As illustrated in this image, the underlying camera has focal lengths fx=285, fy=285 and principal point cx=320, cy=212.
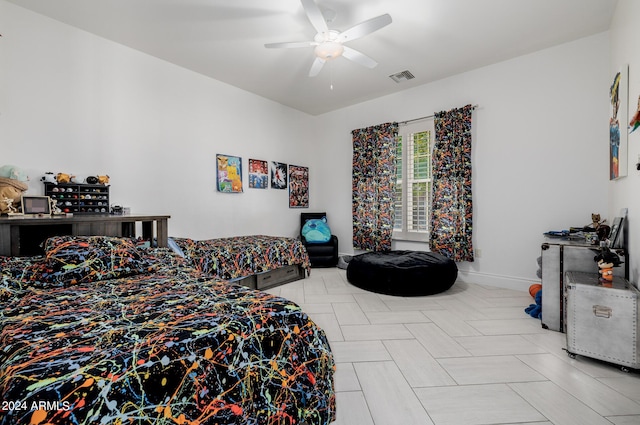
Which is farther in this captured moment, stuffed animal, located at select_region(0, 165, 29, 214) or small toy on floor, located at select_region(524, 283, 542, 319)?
small toy on floor, located at select_region(524, 283, 542, 319)

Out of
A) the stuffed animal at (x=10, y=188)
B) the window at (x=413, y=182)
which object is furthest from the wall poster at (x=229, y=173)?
the window at (x=413, y=182)

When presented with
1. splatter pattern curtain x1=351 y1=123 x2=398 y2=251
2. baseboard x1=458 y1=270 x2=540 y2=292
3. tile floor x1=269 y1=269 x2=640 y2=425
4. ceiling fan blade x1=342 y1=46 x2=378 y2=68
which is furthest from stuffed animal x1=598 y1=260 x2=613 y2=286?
splatter pattern curtain x1=351 y1=123 x2=398 y2=251

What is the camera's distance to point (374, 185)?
4.70 m

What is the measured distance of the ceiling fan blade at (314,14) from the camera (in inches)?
84.9

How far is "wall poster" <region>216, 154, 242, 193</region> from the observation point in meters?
4.12

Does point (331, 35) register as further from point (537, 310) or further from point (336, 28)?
point (537, 310)

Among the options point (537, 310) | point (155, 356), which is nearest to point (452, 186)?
point (537, 310)

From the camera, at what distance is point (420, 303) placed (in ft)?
9.98

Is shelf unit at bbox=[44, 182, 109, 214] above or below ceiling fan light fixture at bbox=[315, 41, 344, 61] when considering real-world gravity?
below

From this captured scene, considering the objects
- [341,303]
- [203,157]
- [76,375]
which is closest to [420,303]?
[341,303]

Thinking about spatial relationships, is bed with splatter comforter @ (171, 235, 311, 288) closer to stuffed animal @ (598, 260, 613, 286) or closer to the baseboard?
the baseboard

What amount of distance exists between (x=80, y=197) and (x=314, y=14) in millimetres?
2727

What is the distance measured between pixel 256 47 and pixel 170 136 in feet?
5.03

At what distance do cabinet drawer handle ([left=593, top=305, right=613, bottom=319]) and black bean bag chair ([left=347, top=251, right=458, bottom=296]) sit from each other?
148cm
